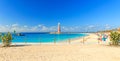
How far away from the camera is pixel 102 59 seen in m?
9.77

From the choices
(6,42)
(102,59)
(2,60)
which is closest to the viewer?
(2,60)

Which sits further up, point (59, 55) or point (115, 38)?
point (115, 38)

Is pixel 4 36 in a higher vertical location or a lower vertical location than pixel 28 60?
higher

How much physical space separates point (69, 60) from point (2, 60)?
148 inches

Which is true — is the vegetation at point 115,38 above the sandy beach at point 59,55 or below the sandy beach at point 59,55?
above

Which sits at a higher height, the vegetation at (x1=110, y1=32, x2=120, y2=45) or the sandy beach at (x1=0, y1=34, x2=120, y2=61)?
the vegetation at (x1=110, y1=32, x2=120, y2=45)

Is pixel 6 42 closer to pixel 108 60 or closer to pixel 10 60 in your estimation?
pixel 10 60

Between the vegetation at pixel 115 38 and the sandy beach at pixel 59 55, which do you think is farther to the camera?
the vegetation at pixel 115 38

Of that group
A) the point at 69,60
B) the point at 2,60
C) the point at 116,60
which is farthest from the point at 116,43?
the point at 2,60

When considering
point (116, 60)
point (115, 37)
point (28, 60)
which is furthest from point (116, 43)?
point (28, 60)

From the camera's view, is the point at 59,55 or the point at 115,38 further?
the point at 115,38

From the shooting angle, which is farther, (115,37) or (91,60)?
(115,37)

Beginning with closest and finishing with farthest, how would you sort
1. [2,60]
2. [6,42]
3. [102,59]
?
[2,60] < [102,59] < [6,42]

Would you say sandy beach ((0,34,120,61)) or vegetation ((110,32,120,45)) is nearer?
sandy beach ((0,34,120,61))
